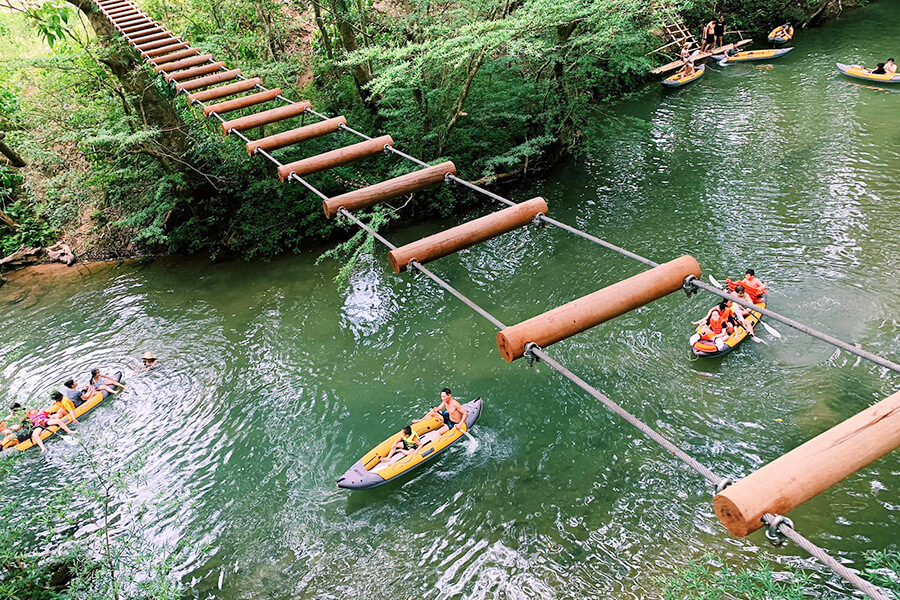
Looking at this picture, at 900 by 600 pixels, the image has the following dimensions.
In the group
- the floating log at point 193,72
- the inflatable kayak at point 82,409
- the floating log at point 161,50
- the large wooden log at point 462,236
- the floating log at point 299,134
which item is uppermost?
the floating log at point 161,50

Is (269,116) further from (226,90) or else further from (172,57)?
(172,57)

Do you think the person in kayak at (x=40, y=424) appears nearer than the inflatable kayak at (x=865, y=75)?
Yes

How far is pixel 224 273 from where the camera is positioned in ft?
41.4

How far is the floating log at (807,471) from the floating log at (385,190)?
423 centimetres

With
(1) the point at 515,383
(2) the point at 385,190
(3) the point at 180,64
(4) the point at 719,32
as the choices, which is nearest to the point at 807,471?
(2) the point at 385,190

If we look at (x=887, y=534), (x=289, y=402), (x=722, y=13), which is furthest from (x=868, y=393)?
(x=722, y=13)

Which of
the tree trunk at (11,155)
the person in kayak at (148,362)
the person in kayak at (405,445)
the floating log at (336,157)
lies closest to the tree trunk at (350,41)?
the floating log at (336,157)

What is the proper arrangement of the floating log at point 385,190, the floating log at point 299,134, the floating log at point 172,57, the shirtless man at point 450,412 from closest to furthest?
the floating log at point 385,190
the floating log at point 299,134
the shirtless man at point 450,412
the floating log at point 172,57

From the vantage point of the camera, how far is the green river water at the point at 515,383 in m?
6.54

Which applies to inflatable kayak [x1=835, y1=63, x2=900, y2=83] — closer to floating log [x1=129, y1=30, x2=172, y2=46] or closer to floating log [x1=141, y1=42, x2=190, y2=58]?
floating log [x1=141, y1=42, x2=190, y2=58]

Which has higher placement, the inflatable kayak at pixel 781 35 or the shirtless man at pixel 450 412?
the inflatable kayak at pixel 781 35

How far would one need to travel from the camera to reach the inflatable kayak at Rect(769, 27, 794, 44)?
1944cm

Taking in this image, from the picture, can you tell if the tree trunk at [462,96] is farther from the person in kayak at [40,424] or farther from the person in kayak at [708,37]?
the person in kayak at [708,37]

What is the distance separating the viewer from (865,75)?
1559 cm
